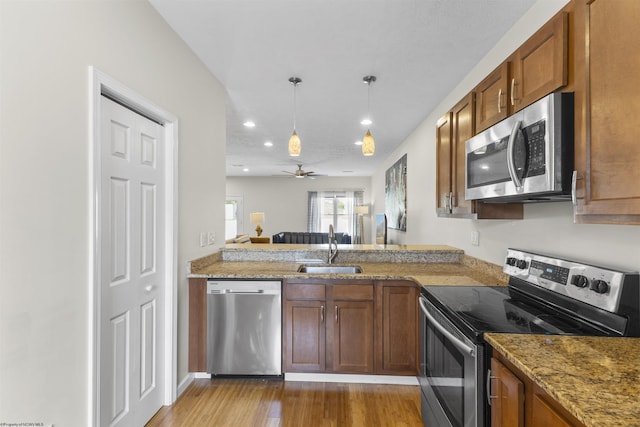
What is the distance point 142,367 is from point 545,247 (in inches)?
98.8

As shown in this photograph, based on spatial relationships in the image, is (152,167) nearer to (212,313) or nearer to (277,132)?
(212,313)

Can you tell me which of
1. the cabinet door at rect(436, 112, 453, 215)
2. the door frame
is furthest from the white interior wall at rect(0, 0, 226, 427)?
the cabinet door at rect(436, 112, 453, 215)

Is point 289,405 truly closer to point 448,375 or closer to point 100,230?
point 448,375

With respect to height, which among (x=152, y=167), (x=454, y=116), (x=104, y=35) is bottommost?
(x=152, y=167)

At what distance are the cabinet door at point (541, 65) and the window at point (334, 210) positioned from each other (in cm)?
814

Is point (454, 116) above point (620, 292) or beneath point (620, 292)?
above

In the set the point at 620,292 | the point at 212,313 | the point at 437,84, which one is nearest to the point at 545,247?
the point at 620,292

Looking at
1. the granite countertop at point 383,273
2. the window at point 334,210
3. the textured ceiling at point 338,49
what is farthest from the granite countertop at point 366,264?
the window at point 334,210

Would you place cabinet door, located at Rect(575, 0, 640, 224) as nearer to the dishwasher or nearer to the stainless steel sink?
the stainless steel sink

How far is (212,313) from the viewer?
2.46 meters

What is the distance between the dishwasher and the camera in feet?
8.04

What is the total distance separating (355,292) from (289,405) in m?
0.92

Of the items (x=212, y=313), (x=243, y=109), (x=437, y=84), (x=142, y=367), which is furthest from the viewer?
(x=243, y=109)

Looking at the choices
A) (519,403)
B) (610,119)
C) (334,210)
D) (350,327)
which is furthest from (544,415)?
(334,210)
